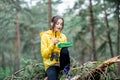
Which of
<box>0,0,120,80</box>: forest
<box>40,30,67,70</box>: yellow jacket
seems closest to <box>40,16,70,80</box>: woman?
<box>40,30,67,70</box>: yellow jacket

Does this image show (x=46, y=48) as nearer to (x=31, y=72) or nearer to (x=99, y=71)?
(x=99, y=71)

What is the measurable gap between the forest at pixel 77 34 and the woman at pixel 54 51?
0.37 m

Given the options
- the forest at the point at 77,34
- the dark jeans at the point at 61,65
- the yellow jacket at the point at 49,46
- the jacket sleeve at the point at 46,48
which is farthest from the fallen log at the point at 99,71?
the jacket sleeve at the point at 46,48

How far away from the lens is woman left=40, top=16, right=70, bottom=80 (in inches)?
198

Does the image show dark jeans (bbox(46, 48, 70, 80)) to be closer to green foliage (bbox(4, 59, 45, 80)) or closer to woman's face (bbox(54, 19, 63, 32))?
woman's face (bbox(54, 19, 63, 32))

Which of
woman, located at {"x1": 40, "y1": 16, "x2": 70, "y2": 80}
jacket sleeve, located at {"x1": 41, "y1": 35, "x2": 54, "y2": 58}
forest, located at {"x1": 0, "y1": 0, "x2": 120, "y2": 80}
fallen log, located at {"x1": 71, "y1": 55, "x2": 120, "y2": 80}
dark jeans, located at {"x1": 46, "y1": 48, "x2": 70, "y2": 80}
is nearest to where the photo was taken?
jacket sleeve, located at {"x1": 41, "y1": 35, "x2": 54, "y2": 58}

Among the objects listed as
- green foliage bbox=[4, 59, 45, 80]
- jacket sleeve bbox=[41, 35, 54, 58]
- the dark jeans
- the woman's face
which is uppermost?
the woman's face

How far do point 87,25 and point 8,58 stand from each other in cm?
2373

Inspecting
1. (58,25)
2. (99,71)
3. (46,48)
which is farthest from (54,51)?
(99,71)

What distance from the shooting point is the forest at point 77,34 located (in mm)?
5805

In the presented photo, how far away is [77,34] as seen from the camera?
22500 millimetres

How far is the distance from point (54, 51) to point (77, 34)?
1736cm

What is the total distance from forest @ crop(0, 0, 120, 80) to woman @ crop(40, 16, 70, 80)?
1.20 ft

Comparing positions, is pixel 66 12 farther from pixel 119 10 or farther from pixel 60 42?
pixel 60 42
